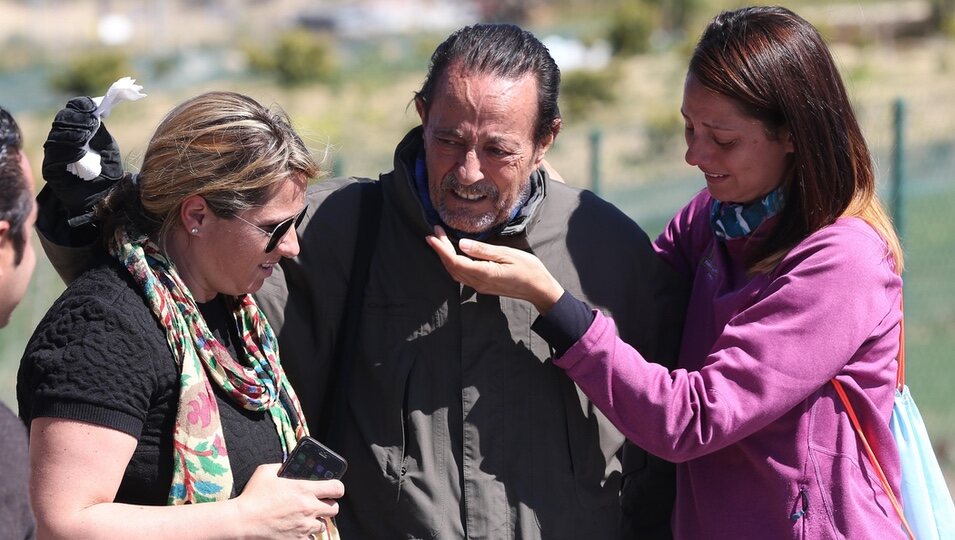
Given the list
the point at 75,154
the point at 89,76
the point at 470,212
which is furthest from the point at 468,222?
the point at 89,76

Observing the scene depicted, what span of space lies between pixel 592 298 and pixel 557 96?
52 centimetres

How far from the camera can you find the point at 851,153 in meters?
2.64

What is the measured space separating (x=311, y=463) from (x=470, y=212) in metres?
0.71

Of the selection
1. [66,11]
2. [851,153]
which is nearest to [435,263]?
[851,153]

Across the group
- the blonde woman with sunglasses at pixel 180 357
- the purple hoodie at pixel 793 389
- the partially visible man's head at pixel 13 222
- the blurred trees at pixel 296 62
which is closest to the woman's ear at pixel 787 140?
the purple hoodie at pixel 793 389

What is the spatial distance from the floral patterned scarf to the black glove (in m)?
0.10

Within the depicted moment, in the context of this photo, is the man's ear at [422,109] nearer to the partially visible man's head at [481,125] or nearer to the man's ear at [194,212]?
the partially visible man's head at [481,125]

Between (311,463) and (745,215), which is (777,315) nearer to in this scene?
(745,215)

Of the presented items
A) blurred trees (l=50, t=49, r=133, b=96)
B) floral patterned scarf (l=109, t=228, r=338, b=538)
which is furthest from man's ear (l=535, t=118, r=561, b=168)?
blurred trees (l=50, t=49, r=133, b=96)

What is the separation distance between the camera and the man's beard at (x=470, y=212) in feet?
9.14

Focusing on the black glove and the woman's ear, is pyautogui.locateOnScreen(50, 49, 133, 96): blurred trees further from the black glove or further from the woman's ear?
the woman's ear

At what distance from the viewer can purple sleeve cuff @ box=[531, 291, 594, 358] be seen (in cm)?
262

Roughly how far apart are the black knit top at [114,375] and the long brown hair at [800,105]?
131 cm

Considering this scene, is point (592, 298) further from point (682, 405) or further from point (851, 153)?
point (851, 153)
